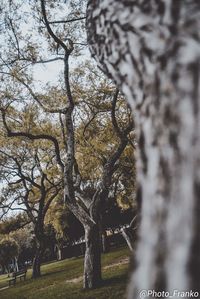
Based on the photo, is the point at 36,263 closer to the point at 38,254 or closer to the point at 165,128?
the point at 38,254

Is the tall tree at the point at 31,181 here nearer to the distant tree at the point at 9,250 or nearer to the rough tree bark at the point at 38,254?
A: the rough tree bark at the point at 38,254

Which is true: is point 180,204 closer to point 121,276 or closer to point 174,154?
point 174,154

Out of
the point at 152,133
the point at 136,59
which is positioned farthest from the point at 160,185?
the point at 136,59

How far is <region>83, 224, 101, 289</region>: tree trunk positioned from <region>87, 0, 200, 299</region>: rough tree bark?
13538 millimetres

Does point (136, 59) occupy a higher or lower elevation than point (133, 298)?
higher

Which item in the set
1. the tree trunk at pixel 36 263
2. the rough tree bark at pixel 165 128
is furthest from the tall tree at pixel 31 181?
the rough tree bark at pixel 165 128

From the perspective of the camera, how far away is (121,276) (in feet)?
52.9

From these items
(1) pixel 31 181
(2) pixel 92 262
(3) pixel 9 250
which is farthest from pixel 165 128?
(3) pixel 9 250

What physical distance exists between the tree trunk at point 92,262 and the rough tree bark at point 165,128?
533 inches

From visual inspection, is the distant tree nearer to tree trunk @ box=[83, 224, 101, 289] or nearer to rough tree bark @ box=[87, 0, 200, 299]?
tree trunk @ box=[83, 224, 101, 289]

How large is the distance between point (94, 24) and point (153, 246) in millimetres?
1080

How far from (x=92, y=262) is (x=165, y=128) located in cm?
1375

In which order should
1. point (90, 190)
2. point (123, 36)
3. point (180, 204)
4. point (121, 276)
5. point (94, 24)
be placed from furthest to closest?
point (90, 190)
point (121, 276)
point (94, 24)
point (123, 36)
point (180, 204)

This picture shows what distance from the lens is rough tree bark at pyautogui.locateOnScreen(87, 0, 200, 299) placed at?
914mm
